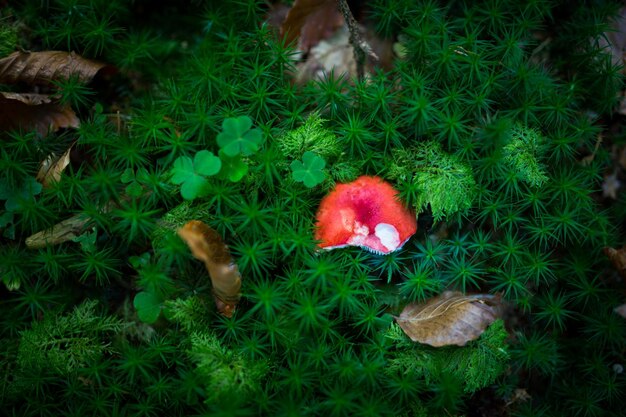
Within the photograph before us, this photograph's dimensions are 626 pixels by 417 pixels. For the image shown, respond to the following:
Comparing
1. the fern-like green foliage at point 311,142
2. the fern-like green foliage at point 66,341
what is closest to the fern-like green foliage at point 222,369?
the fern-like green foliage at point 66,341

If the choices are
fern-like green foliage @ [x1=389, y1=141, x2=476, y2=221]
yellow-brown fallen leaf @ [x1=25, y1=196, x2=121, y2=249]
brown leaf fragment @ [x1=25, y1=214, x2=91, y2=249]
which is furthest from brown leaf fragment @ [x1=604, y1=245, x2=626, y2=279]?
brown leaf fragment @ [x1=25, y1=214, x2=91, y2=249]

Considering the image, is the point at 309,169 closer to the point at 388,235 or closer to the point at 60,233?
the point at 388,235

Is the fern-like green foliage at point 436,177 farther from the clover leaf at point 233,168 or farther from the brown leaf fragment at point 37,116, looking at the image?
the brown leaf fragment at point 37,116

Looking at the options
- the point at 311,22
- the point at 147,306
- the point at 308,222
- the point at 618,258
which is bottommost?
the point at 147,306

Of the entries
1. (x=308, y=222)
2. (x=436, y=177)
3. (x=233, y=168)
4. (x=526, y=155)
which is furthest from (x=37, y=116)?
(x=526, y=155)

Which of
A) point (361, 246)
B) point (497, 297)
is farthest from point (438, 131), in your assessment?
point (497, 297)

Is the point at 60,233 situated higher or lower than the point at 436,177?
lower

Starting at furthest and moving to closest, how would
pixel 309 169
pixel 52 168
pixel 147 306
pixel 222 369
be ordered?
pixel 52 168 < pixel 309 169 < pixel 147 306 < pixel 222 369
